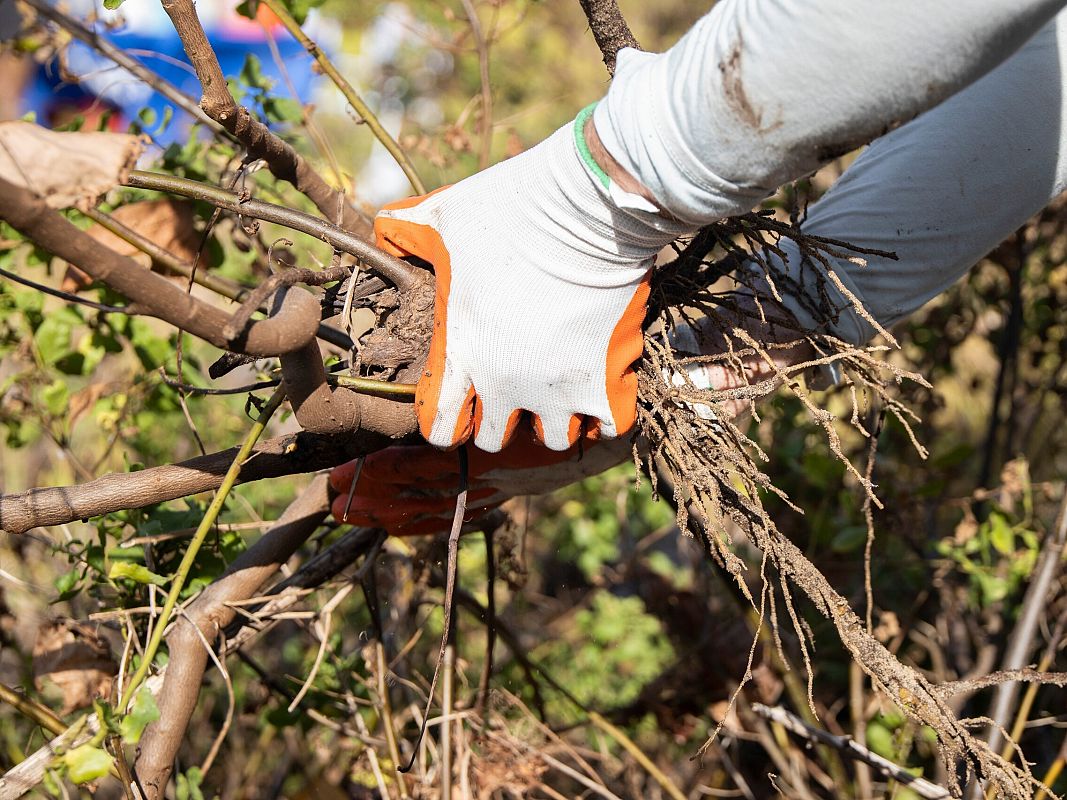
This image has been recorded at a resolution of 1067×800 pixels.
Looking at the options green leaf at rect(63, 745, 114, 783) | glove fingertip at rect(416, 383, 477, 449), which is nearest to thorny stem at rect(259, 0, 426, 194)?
glove fingertip at rect(416, 383, 477, 449)

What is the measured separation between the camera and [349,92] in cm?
159

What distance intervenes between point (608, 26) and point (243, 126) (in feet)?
1.60

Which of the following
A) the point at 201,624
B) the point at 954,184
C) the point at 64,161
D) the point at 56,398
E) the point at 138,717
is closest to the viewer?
the point at 64,161

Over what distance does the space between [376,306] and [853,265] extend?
2.17ft

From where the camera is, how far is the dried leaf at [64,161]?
0.78 meters

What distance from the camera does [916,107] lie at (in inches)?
35.4

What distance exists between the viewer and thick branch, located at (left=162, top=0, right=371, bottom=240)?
1.07m

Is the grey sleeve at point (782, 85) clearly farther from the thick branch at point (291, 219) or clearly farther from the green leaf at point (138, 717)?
the green leaf at point (138, 717)

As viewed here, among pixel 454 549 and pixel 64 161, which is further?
pixel 454 549

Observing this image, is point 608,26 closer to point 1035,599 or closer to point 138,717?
point 138,717

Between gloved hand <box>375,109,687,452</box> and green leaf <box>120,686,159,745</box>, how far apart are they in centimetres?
47

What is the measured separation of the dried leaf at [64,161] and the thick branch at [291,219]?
31 centimetres

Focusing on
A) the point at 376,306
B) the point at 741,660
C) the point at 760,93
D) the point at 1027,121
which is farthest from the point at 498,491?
the point at 741,660

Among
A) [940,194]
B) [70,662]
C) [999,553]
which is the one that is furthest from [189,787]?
[999,553]
